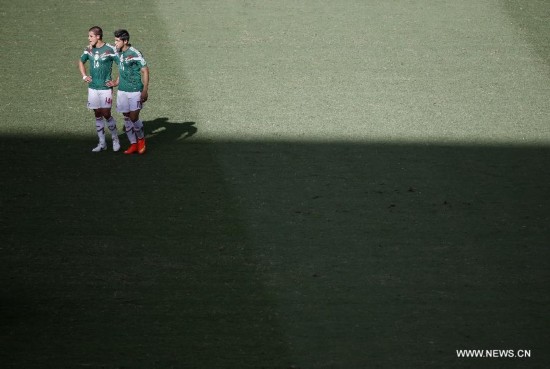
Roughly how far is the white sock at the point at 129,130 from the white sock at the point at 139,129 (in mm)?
53

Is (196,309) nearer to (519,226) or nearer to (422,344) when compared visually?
(422,344)

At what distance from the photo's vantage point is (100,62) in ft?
Answer: 38.4

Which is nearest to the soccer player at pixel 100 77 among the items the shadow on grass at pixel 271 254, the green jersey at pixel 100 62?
the green jersey at pixel 100 62

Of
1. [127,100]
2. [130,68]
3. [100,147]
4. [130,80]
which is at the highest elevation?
[130,68]

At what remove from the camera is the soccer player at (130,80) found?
11609 mm

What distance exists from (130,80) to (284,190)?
2.43 meters

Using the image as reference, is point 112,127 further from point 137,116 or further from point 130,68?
point 130,68

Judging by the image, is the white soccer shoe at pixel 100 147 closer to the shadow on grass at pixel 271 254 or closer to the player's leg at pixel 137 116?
the shadow on grass at pixel 271 254

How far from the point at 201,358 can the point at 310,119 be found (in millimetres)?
5912

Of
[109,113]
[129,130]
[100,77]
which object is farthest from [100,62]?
[129,130]

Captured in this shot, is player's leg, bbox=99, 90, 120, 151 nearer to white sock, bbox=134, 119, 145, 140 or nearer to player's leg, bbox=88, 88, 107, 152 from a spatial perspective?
player's leg, bbox=88, 88, 107, 152

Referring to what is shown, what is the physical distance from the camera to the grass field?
27.7 ft

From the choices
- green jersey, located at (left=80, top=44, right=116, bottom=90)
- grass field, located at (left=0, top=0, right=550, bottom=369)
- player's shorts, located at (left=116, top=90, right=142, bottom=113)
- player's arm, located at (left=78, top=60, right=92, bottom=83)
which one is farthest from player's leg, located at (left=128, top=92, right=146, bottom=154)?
player's arm, located at (left=78, top=60, right=92, bottom=83)

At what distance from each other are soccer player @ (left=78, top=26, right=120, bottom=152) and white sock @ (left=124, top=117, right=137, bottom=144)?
0.56ft
